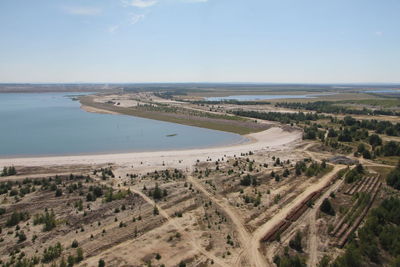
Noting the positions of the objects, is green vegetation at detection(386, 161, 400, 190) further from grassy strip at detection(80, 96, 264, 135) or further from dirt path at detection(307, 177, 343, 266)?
grassy strip at detection(80, 96, 264, 135)

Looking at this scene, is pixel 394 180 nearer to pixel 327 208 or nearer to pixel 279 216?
pixel 327 208

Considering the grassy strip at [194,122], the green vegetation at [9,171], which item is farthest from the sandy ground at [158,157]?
the grassy strip at [194,122]

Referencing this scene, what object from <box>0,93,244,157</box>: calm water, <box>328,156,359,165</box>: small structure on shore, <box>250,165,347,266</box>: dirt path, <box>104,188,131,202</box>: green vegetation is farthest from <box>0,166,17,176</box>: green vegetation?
<box>328,156,359,165</box>: small structure on shore

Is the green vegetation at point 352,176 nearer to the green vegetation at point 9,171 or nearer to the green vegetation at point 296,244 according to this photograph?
the green vegetation at point 296,244

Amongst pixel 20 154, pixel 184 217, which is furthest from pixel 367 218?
pixel 20 154

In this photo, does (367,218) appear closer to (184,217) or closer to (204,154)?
(184,217)

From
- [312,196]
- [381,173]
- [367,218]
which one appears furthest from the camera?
[381,173]

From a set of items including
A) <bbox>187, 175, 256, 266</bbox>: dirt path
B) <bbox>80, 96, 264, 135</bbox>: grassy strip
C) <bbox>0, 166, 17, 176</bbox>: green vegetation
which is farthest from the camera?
<bbox>80, 96, 264, 135</bbox>: grassy strip

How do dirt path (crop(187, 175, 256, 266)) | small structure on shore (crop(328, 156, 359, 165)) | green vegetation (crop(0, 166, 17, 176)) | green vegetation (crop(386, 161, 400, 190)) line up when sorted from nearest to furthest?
dirt path (crop(187, 175, 256, 266)) < green vegetation (crop(386, 161, 400, 190)) < green vegetation (crop(0, 166, 17, 176)) < small structure on shore (crop(328, 156, 359, 165))
